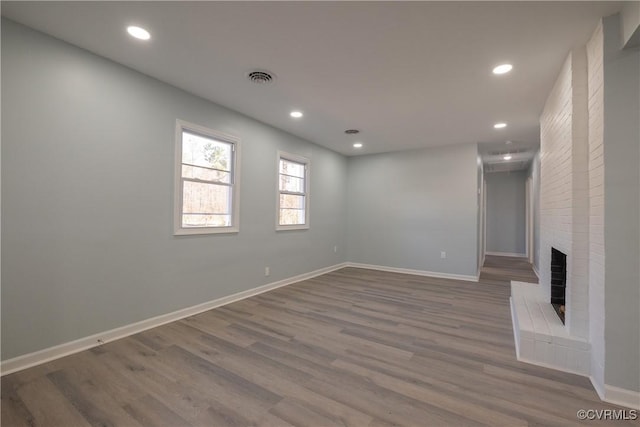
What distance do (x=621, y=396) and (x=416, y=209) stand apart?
14.0ft

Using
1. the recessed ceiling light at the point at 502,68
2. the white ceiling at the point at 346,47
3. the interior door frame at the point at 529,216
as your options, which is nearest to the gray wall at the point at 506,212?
the interior door frame at the point at 529,216

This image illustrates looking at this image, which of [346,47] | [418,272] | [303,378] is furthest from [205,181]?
[418,272]

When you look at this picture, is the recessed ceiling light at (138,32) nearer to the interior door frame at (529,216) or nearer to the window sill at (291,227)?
the window sill at (291,227)

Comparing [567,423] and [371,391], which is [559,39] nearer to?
[567,423]

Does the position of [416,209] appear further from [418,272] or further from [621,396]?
[621,396]

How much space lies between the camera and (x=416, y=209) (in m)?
5.86

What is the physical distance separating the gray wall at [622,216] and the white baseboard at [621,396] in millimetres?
30

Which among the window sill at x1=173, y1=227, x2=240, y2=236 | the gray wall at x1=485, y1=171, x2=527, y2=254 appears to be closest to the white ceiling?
the window sill at x1=173, y1=227, x2=240, y2=236

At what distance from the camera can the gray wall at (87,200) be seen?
6.97ft

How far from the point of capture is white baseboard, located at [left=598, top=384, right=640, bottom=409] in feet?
5.77

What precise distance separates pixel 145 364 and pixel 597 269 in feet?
11.3

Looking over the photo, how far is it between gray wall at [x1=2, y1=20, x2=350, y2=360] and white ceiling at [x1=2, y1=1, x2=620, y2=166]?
26 centimetres

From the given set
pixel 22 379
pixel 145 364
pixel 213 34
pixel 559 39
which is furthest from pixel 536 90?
pixel 22 379

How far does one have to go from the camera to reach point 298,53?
2480 millimetres
